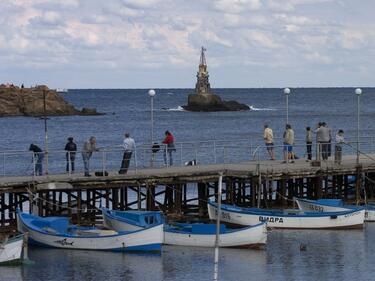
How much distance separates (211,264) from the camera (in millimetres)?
38844

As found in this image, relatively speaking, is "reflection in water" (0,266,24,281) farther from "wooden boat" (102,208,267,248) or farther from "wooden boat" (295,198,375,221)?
"wooden boat" (295,198,375,221)

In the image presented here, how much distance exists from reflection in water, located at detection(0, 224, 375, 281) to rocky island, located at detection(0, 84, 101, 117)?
413 feet

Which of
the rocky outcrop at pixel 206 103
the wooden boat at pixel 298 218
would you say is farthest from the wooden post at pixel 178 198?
the rocky outcrop at pixel 206 103

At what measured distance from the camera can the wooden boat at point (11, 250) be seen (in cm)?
3812

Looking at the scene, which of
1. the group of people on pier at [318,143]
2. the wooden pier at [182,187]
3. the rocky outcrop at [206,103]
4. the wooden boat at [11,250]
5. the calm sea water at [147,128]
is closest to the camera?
the wooden boat at [11,250]

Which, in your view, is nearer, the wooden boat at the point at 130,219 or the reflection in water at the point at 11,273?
the reflection in water at the point at 11,273

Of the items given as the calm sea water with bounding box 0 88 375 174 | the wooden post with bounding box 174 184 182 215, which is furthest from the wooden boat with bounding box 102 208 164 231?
the calm sea water with bounding box 0 88 375 174

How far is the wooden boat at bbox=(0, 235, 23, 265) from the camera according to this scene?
38.1m

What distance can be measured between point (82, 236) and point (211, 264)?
17.4 feet

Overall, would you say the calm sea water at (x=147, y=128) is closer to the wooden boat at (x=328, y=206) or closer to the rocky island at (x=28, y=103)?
the rocky island at (x=28, y=103)

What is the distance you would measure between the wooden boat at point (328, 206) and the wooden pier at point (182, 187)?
5.08 feet

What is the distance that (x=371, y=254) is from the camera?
41.2 metres

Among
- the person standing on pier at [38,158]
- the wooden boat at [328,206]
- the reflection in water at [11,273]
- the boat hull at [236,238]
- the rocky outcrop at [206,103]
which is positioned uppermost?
the rocky outcrop at [206,103]

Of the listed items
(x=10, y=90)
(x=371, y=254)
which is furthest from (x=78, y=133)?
(x=371, y=254)
